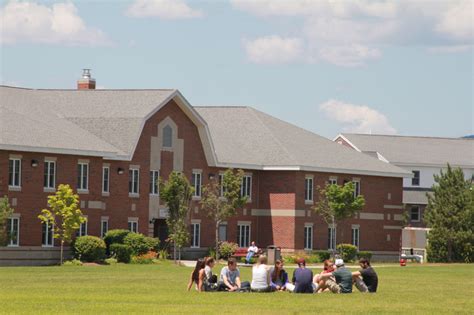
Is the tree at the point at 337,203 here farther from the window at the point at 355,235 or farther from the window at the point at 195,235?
the window at the point at 195,235

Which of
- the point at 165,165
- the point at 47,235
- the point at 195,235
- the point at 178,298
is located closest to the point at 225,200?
the point at 195,235

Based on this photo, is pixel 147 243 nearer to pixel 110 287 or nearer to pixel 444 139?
pixel 110 287

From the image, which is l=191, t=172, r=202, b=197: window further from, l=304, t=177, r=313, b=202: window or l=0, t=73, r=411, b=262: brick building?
l=304, t=177, r=313, b=202: window

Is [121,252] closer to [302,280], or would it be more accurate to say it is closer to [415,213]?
[302,280]

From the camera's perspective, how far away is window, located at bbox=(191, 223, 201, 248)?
249ft

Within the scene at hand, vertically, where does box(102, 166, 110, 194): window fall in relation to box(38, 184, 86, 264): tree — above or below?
above

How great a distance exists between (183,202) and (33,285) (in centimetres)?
2906

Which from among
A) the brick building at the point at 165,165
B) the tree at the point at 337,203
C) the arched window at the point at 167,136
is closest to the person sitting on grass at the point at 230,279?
the brick building at the point at 165,165

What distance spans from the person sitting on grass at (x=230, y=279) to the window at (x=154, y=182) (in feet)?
114

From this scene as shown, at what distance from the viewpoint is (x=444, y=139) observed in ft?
415

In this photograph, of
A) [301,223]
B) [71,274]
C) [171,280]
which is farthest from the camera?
[301,223]

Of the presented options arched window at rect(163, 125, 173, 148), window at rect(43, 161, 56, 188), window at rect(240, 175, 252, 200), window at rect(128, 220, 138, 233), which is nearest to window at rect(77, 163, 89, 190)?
window at rect(43, 161, 56, 188)

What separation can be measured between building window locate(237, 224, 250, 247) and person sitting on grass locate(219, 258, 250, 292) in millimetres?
40803

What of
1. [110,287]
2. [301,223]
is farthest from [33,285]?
[301,223]
